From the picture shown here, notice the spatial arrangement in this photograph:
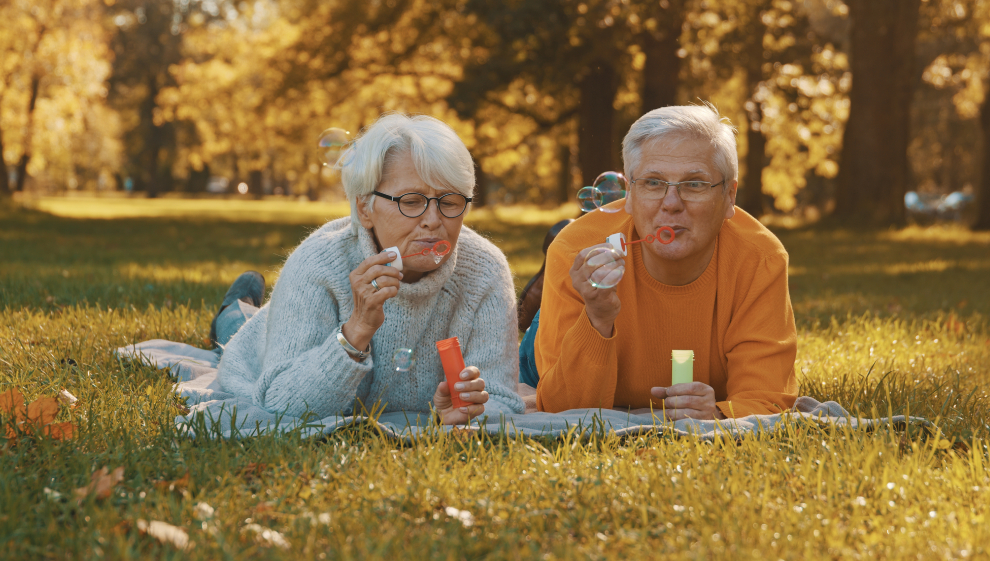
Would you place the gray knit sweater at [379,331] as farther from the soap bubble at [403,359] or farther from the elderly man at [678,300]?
the elderly man at [678,300]

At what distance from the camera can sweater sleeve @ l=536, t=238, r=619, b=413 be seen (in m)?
3.19

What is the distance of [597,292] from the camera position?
292cm

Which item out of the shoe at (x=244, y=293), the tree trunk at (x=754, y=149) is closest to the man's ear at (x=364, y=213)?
the shoe at (x=244, y=293)

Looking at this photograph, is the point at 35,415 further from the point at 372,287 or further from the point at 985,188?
the point at 985,188

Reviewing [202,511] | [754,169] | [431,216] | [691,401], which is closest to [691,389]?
[691,401]

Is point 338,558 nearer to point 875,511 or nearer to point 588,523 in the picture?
point 588,523

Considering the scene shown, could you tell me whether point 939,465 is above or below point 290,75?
below

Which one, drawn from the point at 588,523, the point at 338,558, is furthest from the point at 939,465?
the point at 338,558

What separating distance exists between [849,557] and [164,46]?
4785 centimetres

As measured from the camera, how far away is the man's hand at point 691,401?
3162 mm

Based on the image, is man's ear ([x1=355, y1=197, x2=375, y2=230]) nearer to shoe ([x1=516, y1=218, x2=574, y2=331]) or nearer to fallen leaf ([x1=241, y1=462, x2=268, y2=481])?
fallen leaf ([x1=241, y1=462, x2=268, y2=481])

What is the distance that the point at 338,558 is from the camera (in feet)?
6.75

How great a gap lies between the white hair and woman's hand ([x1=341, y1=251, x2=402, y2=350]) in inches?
13.6

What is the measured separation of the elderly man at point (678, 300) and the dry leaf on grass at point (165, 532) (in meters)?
1.48
